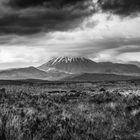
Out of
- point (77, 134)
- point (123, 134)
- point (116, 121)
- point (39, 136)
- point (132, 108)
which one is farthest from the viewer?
point (132, 108)

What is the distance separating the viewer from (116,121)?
1010cm

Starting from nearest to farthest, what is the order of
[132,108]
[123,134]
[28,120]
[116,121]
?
[28,120] < [123,134] < [116,121] < [132,108]

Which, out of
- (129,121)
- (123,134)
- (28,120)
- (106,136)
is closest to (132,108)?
(129,121)

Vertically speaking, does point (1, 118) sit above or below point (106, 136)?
above

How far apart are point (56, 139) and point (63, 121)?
4.35 ft

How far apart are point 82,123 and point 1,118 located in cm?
247

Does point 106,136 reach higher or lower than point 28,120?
lower

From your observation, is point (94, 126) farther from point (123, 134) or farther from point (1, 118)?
point (1, 118)

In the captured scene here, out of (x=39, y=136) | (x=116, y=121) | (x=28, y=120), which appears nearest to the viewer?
(x=39, y=136)

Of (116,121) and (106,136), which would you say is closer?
(106,136)

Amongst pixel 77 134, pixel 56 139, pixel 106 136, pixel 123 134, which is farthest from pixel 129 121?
pixel 56 139

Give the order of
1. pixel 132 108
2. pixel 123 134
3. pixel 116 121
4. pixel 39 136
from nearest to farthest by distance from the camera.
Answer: pixel 39 136 → pixel 123 134 → pixel 116 121 → pixel 132 108

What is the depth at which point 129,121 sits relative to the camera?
33.2ft

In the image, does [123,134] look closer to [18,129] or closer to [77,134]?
[77,134]
